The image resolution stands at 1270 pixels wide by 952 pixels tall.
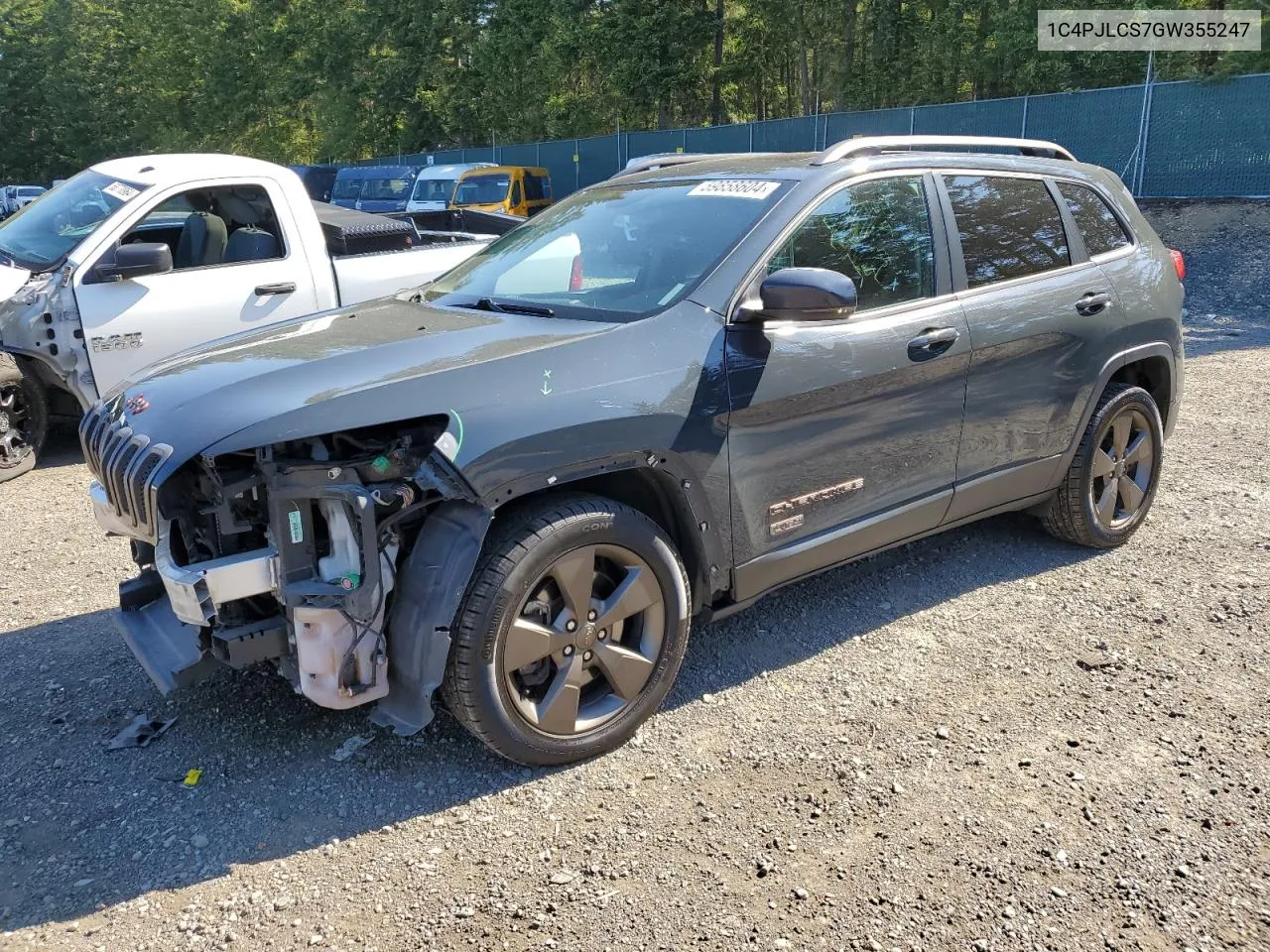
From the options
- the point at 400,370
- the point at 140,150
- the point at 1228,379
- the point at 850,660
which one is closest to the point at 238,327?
the point at 400,370

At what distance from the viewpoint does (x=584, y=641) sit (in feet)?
10.3

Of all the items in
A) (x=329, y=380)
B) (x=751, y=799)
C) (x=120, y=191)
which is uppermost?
(x=120, y=191)

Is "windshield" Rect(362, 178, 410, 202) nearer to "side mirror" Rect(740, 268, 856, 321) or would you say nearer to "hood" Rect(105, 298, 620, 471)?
"hood" Rect(105, 298, 620, 471)

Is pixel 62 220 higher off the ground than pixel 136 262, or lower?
higher

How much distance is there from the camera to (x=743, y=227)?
3559 mm

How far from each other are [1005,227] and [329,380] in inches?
117

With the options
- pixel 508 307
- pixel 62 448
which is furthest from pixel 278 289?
pixel 508 307

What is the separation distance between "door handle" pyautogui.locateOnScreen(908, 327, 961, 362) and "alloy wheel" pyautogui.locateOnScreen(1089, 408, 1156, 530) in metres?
1.28

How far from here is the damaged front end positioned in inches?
110

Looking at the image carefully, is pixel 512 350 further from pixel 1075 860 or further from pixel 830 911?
pixel 1075 860

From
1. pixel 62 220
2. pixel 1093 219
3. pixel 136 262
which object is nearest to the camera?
pixel 1093 219

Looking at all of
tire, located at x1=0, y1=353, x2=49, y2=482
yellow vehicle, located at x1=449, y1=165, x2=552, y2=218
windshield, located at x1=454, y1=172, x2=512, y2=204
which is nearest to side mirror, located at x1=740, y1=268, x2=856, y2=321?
tire, located at x1=0, y1=353, x2=49, y2=482

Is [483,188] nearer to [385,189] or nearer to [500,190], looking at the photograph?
[500,190]

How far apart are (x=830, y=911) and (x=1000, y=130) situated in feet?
71.6
